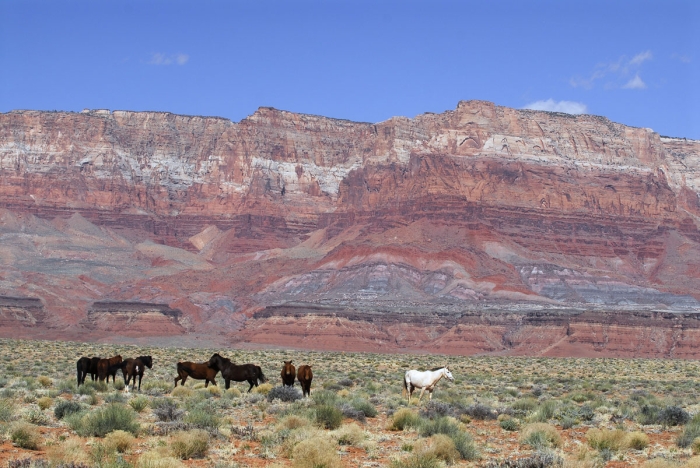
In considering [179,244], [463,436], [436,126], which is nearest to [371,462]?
[463,436]

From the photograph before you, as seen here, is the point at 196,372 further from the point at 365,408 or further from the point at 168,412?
the point at 168,412

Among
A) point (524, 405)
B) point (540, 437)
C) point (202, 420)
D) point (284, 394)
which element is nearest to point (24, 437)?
point (202, 420)

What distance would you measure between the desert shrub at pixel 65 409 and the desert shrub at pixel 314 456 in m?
7.85

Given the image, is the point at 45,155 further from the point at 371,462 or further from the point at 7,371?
the point at 371,462

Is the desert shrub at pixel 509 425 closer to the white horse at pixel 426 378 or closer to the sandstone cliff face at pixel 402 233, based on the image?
the white horse at pixel 426 378

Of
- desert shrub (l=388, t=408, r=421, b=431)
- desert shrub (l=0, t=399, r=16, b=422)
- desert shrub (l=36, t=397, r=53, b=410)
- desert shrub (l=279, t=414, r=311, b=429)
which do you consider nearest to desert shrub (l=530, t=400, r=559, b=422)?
desert shrub (l=388, t=408, r=421, b=431)

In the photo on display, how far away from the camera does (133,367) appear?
30.8 meters

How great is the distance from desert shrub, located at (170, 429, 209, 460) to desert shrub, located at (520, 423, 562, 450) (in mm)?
6365

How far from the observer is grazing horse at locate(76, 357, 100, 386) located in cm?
3056

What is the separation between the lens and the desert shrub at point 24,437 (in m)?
17.9

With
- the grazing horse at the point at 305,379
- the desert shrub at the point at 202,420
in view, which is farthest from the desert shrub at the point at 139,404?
the grazing horse at the point at 305,379

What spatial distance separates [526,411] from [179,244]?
170 m

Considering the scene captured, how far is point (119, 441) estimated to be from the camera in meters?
17.8

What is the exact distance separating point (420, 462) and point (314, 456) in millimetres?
1712
